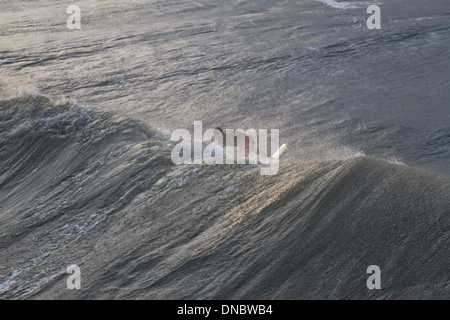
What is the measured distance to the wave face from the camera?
370 cm

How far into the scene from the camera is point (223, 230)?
4.34 metres

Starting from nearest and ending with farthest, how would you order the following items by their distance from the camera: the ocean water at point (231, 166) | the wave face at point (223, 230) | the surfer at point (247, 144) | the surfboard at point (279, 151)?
1. the wave face at point (223, 230)
2. the ocean water at point (231, 166)
3. the surfboard at point (279, 151)
4. the surfer at point (247, 144)

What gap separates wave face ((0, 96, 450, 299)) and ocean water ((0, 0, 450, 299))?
1cm

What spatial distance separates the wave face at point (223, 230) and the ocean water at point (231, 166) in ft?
0.05

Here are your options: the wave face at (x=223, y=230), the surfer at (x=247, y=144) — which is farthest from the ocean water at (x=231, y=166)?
the surfer at (x=247, y=144)

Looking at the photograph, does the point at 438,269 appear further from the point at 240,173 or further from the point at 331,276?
the point at 240,173

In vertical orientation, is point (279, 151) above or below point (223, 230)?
above

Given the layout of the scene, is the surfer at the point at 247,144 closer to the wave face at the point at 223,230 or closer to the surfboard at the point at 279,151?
the surfboard at the point at 279,151

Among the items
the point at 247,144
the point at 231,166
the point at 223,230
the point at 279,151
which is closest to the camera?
the point at 223,230

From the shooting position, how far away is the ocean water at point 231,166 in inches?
152

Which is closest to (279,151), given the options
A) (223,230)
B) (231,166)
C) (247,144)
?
(247,144)

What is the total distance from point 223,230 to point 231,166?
48.1 inches

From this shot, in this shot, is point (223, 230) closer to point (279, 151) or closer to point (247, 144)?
point (279, 151)

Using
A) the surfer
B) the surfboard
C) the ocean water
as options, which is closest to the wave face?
the ocean water
